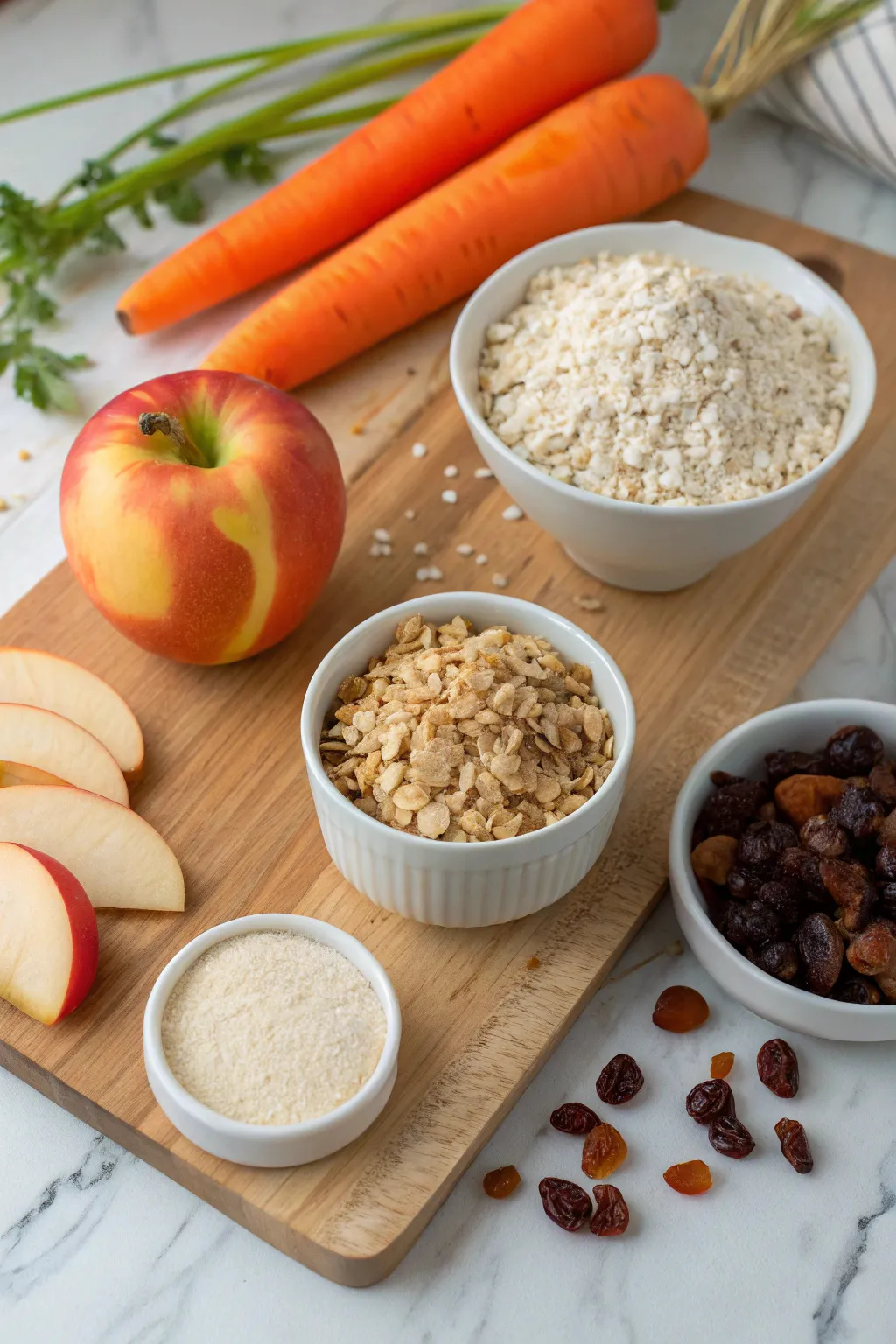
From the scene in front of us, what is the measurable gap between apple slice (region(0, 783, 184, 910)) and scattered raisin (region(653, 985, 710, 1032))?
1.76 feet

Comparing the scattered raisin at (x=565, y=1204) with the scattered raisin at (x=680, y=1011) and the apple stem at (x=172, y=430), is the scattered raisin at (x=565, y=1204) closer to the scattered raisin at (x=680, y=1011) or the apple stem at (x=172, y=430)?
the scattered raisin at (x=680, y=1011)

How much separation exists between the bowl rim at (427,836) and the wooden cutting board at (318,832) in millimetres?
48

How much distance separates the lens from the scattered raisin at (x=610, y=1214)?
1318 mm

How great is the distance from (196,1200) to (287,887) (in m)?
0.34

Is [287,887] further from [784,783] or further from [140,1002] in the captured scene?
[784,783]

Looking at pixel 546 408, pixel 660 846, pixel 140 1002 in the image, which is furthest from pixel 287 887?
pixel 546 408

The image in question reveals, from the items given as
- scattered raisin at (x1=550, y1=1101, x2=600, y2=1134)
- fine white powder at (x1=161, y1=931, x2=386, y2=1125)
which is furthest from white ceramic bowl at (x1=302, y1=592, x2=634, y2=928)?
scattered raisin at (x1=550, y1=1101, x2=600, y2=1134)

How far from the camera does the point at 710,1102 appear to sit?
4.54 ft

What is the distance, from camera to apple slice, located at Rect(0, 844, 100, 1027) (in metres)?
1.38

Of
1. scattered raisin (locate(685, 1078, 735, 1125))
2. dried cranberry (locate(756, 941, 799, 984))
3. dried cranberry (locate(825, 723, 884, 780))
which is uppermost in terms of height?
dried cranberry (locate(756, 941, 799, 984))

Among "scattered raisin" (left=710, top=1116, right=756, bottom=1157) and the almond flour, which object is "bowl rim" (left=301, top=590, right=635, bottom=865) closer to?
the almond flour

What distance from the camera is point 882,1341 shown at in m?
1.28

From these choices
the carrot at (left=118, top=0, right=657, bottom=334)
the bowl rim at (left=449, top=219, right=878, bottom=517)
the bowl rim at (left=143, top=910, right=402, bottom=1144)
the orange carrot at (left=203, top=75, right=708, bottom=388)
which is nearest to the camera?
the bowl rim at (left=143, top=910, right=402, bottom=1144)

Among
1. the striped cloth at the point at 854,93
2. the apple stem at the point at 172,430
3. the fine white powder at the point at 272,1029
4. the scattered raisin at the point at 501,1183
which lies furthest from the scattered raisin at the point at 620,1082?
the striped cloth at the point at 854,93
